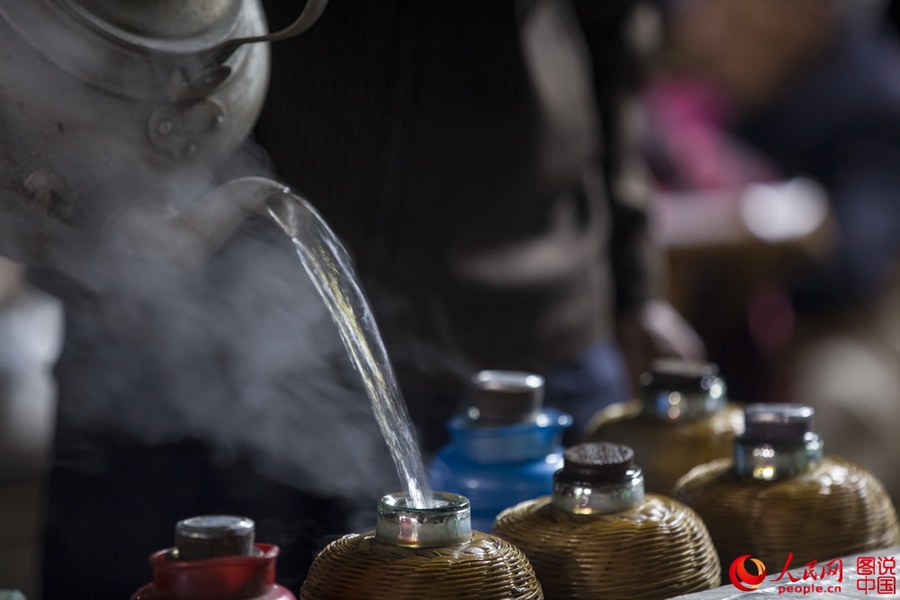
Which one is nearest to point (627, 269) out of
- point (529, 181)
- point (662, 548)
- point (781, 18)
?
point (529, 181)

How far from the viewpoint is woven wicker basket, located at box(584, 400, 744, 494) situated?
4.55 ft

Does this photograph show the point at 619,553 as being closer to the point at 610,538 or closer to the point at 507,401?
the point at 610,538

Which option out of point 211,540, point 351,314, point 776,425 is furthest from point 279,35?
point 776,425

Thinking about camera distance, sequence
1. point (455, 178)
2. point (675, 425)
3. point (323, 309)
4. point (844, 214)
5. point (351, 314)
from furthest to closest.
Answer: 1. point (844, 214)
2. point (455, 178)
3. point (323, 309)
4. point (675, 425)
5. point (351, 314)

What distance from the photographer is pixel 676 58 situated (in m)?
5.27

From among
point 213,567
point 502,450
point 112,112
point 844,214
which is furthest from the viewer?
point 844,214

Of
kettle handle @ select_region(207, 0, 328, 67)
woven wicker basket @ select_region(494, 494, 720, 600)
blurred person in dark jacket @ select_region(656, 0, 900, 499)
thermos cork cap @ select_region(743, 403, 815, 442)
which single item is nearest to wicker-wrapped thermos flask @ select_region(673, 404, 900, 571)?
thermos cork cap @ select_region(743, 403, 815, 442)

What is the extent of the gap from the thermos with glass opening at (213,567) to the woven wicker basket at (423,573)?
0.05 meters

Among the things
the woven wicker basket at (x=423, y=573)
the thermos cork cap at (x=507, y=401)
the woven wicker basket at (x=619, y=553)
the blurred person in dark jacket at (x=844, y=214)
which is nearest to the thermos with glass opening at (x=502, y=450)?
the thermos cork cap at (x=507, y=401)

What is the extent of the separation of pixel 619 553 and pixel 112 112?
0.64m

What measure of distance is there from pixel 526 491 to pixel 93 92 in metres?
→ 0.68

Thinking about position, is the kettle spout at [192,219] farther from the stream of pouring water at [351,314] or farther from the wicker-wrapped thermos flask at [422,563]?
the wicker-wrapped thermos flask at [422,563]

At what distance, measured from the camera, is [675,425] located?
143cm

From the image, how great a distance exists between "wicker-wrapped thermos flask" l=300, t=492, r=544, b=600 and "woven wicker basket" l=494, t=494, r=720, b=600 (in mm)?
73
